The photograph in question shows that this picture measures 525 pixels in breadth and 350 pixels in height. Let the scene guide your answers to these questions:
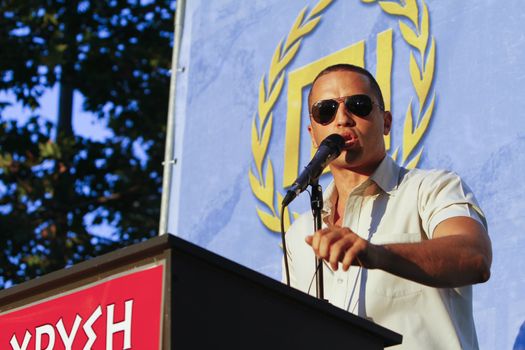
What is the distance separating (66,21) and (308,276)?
10.6 metres

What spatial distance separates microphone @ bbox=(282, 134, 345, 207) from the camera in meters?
2.99

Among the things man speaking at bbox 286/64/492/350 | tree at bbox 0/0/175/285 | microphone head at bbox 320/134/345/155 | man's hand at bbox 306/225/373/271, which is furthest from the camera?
tree at bbox 0/0/175/285

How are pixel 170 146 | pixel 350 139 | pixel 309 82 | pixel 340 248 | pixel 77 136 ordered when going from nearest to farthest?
1. pixel 340 248
2. pixel 350 139
3. pixel 309 82
4. pixel 170 146
5. pixel 77 136

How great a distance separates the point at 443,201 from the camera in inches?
121

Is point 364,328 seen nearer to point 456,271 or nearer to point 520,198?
point 456,271

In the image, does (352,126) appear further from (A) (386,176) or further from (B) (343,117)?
(A) (386,176)

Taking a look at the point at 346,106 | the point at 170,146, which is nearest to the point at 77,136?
the point at 170,146

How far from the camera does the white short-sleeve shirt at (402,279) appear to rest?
3.02 metres

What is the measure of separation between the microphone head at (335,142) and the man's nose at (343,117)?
92mm

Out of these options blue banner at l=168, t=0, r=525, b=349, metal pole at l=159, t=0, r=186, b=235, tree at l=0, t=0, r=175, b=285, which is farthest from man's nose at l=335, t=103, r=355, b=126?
tree at l=0, t=0, r=175, b=285

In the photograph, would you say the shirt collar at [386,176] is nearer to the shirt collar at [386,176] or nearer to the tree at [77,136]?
the shirt collar at [386,176]

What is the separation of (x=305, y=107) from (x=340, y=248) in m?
2.77

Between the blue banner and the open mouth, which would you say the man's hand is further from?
the blue banner

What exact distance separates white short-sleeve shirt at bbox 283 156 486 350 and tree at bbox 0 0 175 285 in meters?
9.10
